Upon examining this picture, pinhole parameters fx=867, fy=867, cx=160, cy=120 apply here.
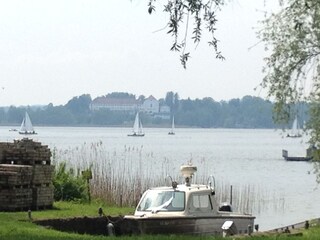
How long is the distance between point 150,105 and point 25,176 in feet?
553

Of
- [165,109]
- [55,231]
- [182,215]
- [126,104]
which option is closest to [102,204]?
[182,215]

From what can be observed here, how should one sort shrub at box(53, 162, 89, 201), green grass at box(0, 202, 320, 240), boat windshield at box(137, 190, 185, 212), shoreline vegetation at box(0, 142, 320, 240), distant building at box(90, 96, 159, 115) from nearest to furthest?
green grass at box(0, 202, 320, 240) < shoreline vegetation at box(0, 142, 320, 240) < boat windshield at box(137, 190, 185, 212) < shrub at box(53, 162, 89, 201) < distant building at box(90, 96, 159, 115)

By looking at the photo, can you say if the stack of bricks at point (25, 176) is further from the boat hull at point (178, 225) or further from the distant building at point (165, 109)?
the distant building at point (165, 109)

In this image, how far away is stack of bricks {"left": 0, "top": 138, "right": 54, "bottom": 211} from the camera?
22719 mm

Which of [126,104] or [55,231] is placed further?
[126,104]

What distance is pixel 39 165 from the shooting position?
2391cm

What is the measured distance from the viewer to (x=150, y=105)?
192 metres

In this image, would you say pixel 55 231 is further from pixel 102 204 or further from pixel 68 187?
pixel 102 204

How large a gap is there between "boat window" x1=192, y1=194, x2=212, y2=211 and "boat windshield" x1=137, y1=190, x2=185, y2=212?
1.02ft

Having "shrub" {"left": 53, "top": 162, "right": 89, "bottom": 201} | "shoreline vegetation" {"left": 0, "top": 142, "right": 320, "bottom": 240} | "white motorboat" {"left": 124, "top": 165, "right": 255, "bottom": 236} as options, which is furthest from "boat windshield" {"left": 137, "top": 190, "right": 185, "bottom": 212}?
"shrub" {"left": 53, "top": 162, "right": 89, "bottom": 201}

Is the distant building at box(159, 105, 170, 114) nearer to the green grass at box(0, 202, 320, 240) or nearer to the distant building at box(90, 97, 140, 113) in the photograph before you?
the distant building at box(90, 97, 140, 113)

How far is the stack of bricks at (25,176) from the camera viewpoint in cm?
2272

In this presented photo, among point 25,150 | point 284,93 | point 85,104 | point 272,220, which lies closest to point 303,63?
point 284,93

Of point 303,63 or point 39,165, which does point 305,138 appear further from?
point 39,165
